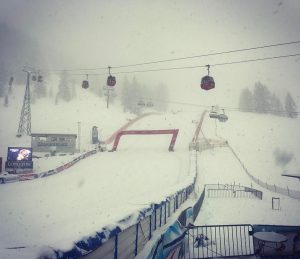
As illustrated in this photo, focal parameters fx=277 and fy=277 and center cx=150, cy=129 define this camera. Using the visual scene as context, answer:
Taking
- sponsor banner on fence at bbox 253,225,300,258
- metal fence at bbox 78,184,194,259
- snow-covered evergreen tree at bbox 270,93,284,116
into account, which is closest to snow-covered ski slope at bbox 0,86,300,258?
metal fence at bbox 78,184,194,259

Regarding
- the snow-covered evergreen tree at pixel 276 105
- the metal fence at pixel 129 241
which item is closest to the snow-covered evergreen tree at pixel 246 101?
the snow-covered evergreen tree at pixel 276 105

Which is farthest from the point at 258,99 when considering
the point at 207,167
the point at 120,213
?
the point at 120,213

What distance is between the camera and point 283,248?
1099 centimetres

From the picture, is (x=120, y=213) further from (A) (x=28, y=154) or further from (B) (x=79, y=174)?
(A) (x=28, y=154)

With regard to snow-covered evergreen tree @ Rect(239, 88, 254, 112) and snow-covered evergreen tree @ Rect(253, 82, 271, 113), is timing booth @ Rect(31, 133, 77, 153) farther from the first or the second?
snow-covered evergreen tree @ Rect(239, 88, 254, 112)

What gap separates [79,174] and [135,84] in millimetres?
85841

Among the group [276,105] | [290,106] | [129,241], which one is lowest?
[129,241]

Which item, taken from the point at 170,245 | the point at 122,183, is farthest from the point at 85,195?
the point at 170,245

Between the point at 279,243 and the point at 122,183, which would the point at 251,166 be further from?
the point at 279,243

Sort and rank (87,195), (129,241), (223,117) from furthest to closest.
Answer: (223,117)
(87,195)
(129,241)

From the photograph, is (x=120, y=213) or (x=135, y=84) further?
(x=135, y=84)

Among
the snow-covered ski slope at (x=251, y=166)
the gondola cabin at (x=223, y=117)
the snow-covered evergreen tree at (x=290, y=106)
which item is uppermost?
the snow-covered evergreen tree at (x=290, y=106)

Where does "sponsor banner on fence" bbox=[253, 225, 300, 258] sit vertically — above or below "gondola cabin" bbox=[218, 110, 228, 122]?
below

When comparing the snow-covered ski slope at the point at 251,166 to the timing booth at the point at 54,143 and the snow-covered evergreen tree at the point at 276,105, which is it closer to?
the snow-covered evergreen tree at the point at 276,105
